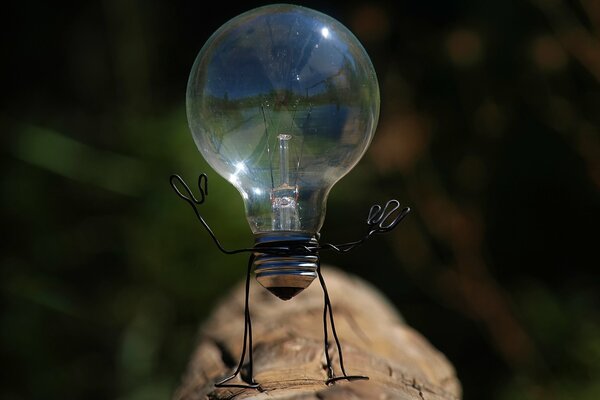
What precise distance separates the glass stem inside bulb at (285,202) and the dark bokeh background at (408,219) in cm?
235

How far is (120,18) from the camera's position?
14.6 feet

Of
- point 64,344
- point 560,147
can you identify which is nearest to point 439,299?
point 560,147

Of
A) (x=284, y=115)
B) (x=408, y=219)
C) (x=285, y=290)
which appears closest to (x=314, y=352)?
(x=285, y=290)

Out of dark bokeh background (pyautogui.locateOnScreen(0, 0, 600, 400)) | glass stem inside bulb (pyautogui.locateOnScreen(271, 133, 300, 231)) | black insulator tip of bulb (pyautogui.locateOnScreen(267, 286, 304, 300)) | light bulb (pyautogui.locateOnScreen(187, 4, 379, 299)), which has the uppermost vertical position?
dark bokeh background (pyautogui.locateOnScreen(0, 0, 600, 400))

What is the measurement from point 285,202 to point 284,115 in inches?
5.5

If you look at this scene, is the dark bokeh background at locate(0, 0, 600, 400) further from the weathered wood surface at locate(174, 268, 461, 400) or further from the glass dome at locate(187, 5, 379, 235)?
the glass dome at locate(187, 5, 379, 235)

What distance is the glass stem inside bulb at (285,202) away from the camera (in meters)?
1.41

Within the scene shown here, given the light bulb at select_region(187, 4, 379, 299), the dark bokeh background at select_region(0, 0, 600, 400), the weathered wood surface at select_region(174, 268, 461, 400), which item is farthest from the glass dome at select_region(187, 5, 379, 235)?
the dark bokeh background at select_region(0, 0, 600, 400)

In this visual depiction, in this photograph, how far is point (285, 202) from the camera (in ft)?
4.66

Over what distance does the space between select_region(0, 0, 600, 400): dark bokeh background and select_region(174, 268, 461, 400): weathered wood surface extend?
1590 mm

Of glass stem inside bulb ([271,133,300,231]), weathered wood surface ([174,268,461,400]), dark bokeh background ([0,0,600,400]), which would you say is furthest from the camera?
dark bokeh background ([0,0,600,400])

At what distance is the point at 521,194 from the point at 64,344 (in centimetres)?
214

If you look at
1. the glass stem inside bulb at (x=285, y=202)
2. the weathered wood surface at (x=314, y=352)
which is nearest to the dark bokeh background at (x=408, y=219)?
the weathered wood surface at (x=314, y=352)

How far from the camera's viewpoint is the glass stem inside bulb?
1413 millimetres
